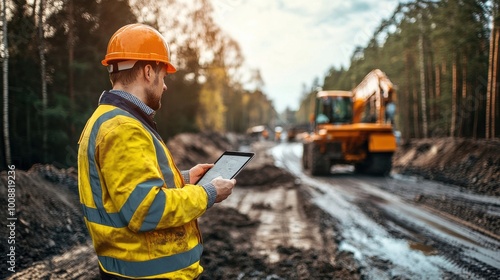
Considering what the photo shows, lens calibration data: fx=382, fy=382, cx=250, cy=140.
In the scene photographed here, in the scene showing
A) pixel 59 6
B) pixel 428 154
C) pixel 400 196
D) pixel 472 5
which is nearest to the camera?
pixel 400 196

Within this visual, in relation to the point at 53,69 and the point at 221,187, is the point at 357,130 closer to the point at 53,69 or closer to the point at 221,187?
the point at 53,69

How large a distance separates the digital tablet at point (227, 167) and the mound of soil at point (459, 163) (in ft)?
26.7

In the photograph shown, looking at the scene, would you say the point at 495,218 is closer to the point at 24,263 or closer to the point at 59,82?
the point at 24,263

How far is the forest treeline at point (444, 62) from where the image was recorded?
1144 cm

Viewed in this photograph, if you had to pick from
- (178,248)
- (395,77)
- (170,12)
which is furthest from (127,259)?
(395,77)

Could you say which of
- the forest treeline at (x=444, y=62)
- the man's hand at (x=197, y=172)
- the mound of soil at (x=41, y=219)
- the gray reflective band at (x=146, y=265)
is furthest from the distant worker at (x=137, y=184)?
the forest treeline at (x=444, y=62)

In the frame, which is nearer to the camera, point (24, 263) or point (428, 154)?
point (24, 263)

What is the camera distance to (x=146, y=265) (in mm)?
1769

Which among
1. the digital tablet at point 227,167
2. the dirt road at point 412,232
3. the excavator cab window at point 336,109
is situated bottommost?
the dirt road at point 412,232

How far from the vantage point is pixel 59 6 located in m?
11.6

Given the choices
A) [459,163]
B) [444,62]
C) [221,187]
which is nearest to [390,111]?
[459,163]

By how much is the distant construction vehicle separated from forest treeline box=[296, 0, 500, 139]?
42.4 inches

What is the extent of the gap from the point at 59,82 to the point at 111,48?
39.3 ft

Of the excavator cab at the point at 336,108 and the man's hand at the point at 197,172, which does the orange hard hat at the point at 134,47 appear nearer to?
the man's hand at the point at 197,172
